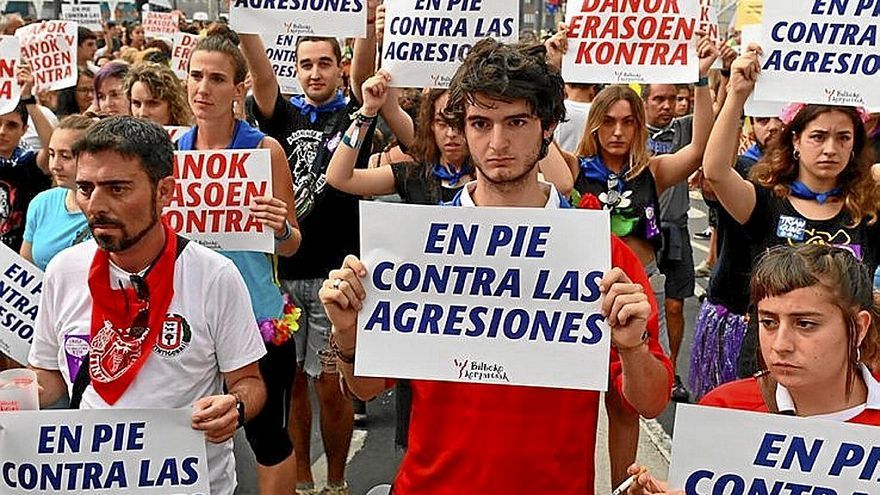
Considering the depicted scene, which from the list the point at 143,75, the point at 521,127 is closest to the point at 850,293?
the point at 521,127

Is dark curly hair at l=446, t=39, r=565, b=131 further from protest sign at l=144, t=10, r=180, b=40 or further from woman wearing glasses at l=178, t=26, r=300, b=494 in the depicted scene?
protest sign at l=144, t=10, r=180, b=40

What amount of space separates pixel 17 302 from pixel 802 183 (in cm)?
291

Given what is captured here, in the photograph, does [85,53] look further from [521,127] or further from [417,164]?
[521,127]

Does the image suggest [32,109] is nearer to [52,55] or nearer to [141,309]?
[52,55]

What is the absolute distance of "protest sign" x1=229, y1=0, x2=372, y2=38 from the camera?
5145 mm

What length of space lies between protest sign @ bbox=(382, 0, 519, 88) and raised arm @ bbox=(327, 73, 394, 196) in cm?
21

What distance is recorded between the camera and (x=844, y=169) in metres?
Answer: 4.13

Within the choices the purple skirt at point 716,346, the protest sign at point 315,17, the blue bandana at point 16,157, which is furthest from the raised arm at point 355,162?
the blue bandana at point 16,157

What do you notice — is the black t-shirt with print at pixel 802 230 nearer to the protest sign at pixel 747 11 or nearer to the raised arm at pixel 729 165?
the raised arm at pixel 729 165

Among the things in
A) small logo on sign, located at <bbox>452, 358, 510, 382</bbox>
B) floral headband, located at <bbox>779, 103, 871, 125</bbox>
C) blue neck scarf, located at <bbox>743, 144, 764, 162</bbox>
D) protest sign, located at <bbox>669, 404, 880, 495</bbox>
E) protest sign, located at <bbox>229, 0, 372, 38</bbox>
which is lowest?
blue neck scarf, located at <bbox>743, 144, 764, 162</bbox>

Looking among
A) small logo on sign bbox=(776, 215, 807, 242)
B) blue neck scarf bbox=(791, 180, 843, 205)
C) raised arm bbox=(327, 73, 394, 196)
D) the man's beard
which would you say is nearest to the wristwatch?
the man's beard

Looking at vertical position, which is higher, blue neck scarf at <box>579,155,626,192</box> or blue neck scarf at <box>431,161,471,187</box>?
blue neck scarf at <box>431,161,471,187</box>

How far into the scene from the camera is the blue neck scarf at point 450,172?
443 centimetres

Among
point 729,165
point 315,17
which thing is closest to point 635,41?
point 729,165
